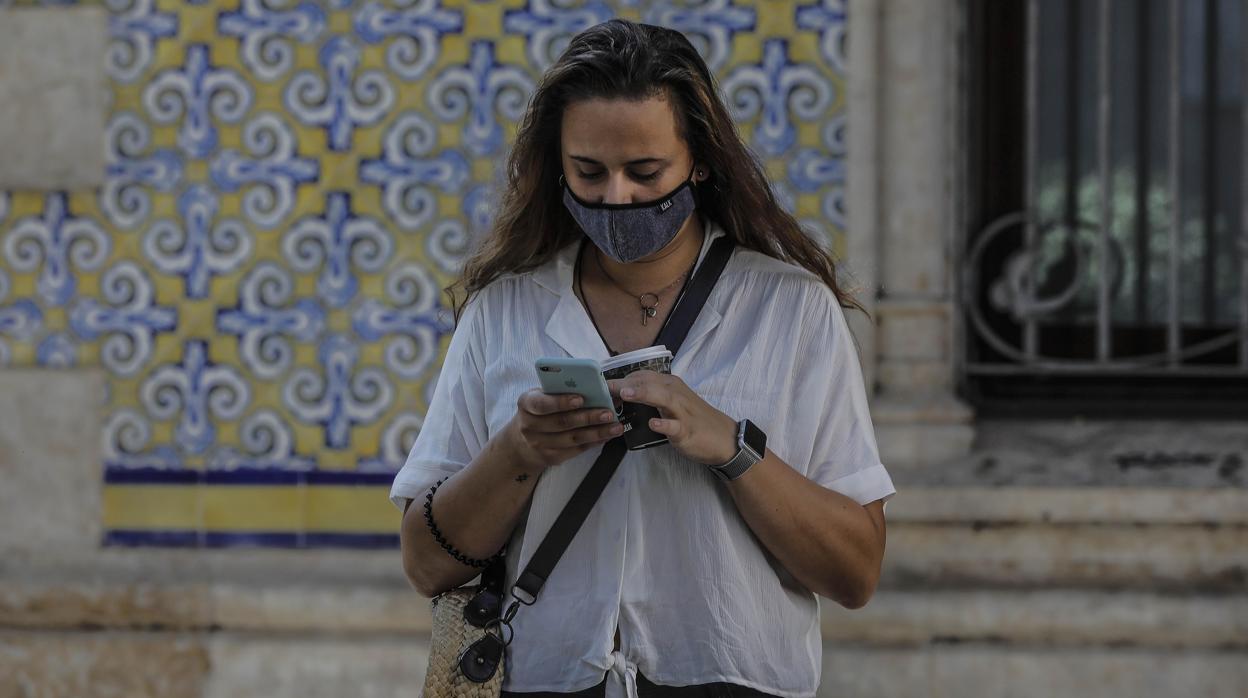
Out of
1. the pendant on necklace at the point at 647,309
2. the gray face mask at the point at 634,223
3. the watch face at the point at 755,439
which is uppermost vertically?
the gray face mask at the point at 634,223

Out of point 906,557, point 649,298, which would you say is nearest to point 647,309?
point 649,298

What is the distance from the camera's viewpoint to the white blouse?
207 centimetres

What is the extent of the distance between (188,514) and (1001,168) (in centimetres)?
249

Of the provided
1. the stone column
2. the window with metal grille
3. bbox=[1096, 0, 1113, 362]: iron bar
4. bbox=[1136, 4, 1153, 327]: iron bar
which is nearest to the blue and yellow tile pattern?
the stone column

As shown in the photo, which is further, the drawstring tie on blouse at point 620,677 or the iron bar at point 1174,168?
the iron bar at point 1174,168

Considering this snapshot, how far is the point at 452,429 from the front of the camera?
223cm

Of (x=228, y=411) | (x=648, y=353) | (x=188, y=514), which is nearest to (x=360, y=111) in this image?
(x=228, y=411)

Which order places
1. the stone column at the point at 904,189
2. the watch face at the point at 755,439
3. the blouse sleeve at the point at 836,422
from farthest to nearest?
the stone column at the point at 904,189
the blouse sleeve at the point at 836,422
the watch face at the point at 755,439

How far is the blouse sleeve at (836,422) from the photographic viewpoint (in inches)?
84.3

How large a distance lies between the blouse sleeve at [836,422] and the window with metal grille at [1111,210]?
2.35 metres

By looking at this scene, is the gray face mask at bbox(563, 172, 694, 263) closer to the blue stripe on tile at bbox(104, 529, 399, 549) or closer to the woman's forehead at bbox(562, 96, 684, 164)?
the woman's forehead at bbox(562, 96, 684, 164)

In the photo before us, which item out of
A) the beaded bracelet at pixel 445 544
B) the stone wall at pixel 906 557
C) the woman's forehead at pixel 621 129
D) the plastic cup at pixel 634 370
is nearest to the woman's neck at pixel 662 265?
the woman's forehead at pixel 621 129

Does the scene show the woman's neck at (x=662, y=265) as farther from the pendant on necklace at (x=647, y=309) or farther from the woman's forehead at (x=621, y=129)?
the woman's forehead at (x=621, y=129)

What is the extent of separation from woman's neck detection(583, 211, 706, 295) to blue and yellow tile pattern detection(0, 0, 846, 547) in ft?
7.08
